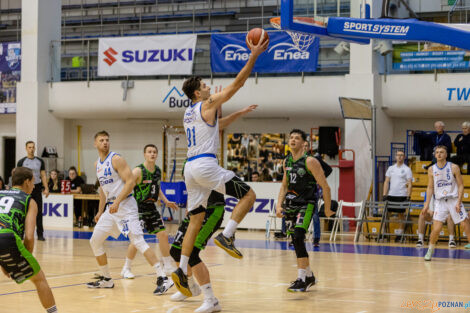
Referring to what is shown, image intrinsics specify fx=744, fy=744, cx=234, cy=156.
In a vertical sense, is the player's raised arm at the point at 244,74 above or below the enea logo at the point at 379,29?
below

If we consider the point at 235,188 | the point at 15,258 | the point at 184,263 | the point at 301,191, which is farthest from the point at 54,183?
the point at 15,258

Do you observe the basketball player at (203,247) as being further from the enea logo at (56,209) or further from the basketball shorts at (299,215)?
the enea logo at (56,209)

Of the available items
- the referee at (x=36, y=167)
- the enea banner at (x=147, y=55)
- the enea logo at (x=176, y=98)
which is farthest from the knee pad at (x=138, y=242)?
the enea logo at (x=176, y=98)

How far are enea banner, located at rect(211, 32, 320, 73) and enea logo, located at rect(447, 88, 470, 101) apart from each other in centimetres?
346

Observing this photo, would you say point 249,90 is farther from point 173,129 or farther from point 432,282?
point 432,282

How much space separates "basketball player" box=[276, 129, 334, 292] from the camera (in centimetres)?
926

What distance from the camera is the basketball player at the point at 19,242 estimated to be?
6414mm

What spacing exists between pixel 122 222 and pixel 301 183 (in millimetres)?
2340

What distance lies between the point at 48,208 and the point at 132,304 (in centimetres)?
1294

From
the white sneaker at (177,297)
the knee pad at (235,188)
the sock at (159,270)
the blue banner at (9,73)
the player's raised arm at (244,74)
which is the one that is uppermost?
the blue banner at (9,73)

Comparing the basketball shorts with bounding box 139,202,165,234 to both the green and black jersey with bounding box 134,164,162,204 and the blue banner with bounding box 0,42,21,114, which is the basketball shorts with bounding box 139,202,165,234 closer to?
the green and black jersey with bounding box 134,164,162,204

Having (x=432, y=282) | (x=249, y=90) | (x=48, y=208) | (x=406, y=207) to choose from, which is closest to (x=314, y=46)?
(x=249, y=90)

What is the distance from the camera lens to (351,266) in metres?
11.9

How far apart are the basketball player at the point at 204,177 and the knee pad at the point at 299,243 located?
72.8 inches
